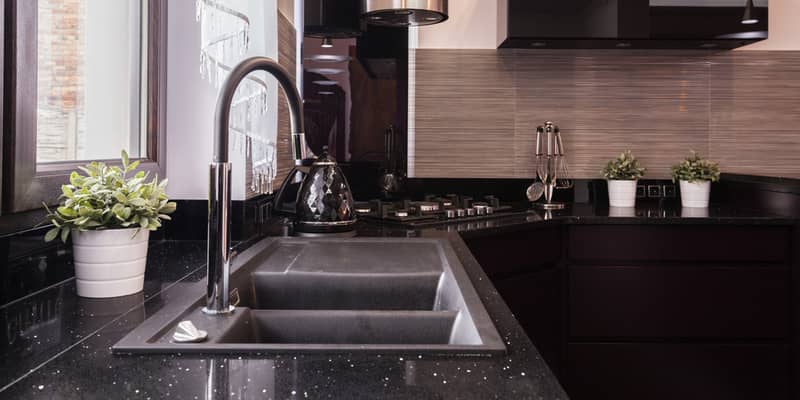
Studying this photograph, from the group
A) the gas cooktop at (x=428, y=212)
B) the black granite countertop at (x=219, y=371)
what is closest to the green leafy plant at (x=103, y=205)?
the black granite countertop at (x=219, y=371)

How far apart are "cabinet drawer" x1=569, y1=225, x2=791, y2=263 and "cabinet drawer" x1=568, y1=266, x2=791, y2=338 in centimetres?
5

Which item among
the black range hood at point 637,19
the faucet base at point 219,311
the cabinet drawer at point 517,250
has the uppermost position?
the black range hood at point 637,19

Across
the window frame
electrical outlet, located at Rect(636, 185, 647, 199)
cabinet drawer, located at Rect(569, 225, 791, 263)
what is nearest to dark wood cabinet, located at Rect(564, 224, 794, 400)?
cabinet drawer, located at Rect(569, 225, 791, 263)

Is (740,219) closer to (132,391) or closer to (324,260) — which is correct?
(324,260)

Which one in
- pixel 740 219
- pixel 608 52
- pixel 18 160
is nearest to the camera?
pixel 18 160

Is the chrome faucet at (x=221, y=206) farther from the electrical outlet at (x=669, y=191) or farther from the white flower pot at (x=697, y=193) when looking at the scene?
the electrical outlet at (x=669, y=191)

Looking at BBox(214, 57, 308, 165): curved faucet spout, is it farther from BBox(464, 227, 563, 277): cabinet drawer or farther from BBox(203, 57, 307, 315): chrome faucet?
BBox(464, 227, 563, 277): cabinet drawer

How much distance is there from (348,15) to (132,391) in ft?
8.57

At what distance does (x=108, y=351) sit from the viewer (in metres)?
0.81

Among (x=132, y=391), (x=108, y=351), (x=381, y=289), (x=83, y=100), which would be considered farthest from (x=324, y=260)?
(x=132, y=391)

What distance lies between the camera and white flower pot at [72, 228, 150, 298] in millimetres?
1106

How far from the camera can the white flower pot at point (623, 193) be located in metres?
3.09

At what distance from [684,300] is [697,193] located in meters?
0.60

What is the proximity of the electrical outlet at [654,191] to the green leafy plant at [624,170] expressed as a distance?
163 millimetres
